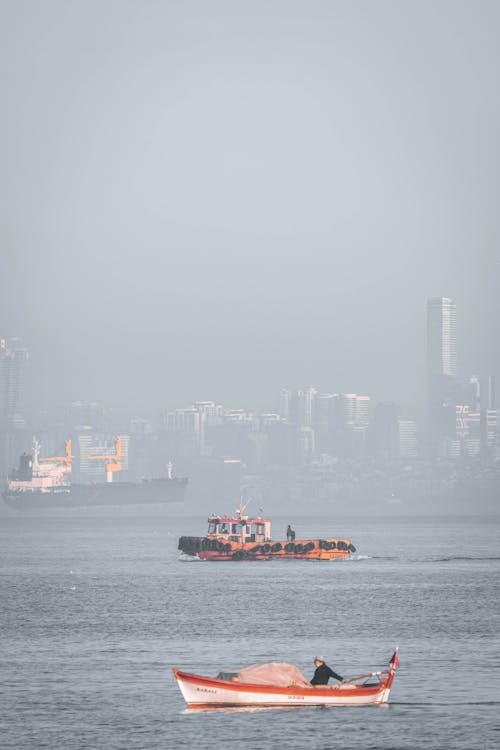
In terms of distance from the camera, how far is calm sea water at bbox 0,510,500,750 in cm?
5347

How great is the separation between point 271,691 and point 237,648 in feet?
64.3

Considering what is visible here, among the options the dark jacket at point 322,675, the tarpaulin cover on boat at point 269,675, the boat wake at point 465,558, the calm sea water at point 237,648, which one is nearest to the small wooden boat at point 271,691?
the tarpaulin cover on boat at point 269,675

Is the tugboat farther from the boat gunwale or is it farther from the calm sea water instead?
the boat gunwale

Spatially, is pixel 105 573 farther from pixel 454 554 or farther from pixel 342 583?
pixel 454 554

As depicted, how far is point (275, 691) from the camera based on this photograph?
5566 centimetres

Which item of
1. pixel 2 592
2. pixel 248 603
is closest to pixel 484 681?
pixel 248 603

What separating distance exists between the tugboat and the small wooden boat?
9290cm

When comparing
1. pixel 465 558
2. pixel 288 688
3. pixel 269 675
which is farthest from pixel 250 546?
pixel 269 675

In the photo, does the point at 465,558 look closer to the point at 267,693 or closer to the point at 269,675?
the point at 267,693

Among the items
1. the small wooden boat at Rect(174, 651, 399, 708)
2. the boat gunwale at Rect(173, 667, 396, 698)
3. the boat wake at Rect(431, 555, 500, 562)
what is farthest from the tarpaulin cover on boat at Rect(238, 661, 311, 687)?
the boat wake at Rect(431, 555, 500, 562)

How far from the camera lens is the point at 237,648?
75062mm

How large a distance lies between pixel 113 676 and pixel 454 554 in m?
122

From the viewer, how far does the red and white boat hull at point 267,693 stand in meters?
55.3

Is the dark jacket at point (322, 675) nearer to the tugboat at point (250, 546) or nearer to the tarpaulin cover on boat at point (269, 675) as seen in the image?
the tarpaulin cover on boat at point (269, 675)
